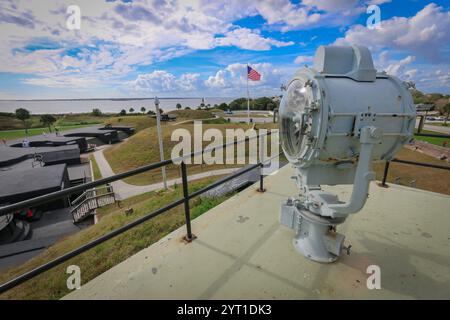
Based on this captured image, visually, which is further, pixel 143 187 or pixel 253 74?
pixel 143 187

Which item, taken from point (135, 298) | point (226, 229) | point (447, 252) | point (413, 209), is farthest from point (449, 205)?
point (135, 298)

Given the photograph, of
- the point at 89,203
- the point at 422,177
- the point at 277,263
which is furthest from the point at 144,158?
the point at 422,177

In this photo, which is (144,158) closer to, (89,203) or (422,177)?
(89,203)

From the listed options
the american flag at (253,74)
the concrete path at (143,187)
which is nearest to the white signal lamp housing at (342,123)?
the american flag at (253,74)

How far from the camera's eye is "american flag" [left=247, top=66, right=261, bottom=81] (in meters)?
13.0

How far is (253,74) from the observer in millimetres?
13047

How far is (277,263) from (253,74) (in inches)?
491

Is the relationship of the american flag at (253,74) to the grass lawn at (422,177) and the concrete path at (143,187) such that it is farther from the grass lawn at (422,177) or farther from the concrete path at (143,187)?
the grass lawn at (422,177)

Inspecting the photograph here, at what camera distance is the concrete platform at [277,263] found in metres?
1.81

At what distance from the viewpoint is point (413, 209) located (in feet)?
9.81

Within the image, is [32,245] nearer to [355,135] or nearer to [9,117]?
[355,135]

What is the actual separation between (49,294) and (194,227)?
2.03 metres

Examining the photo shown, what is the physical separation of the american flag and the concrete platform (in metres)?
11.3

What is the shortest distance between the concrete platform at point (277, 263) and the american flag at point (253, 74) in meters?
11.3
